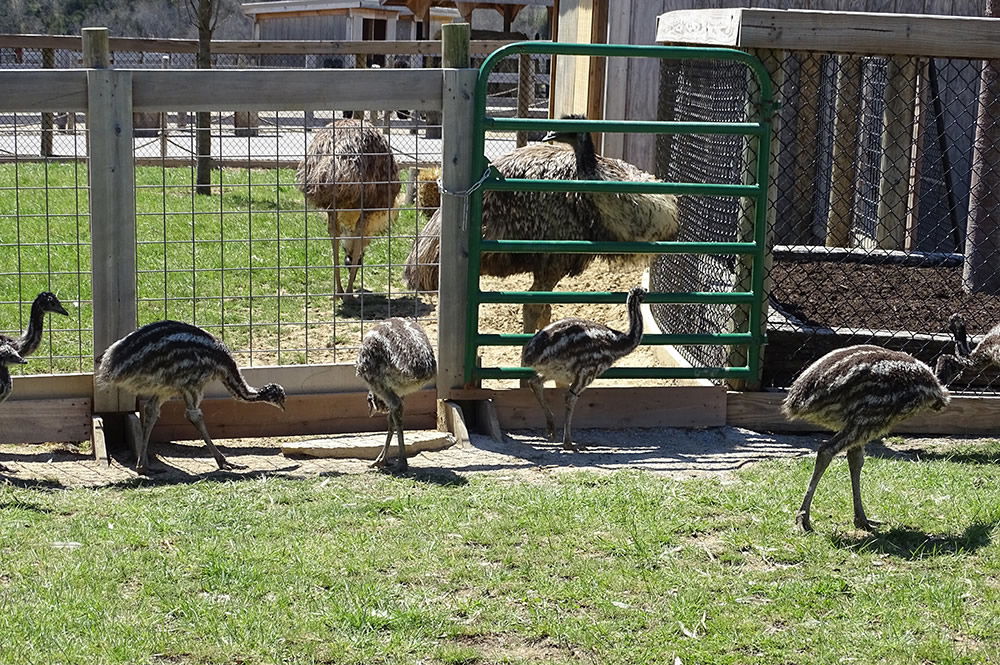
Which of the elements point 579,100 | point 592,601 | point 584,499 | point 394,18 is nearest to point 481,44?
point 579,100

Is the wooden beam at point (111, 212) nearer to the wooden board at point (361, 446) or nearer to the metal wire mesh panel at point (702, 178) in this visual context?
the wooden board at point (361, 446)

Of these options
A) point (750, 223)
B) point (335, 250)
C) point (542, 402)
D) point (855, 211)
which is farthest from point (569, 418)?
point (855, 211)

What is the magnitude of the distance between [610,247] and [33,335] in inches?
137

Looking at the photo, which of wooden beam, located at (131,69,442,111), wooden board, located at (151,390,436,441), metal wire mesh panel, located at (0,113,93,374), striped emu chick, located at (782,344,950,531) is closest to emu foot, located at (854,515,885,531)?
striped emu chick, located at (782,344,950,531)

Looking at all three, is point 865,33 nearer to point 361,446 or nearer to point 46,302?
point 361,446

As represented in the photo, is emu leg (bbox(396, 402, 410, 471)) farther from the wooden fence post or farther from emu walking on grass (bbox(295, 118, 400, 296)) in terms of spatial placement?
emu walking on grass (bbox(295, 118, 400, 296))

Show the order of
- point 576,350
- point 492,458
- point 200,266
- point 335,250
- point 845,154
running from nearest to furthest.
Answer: point 492,458 → point 576,350 → point 335,250 → point 200,266 → point 845,154

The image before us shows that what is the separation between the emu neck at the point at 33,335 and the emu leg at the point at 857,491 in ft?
14.8

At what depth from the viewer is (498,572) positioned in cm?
574

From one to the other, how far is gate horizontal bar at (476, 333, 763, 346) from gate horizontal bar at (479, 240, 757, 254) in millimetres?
530

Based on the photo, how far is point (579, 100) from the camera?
14.6 metres

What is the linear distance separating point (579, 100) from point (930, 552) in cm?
933

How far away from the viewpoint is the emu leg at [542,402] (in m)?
8.16

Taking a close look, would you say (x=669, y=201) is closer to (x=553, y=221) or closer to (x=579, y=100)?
(x=553, y=221)
